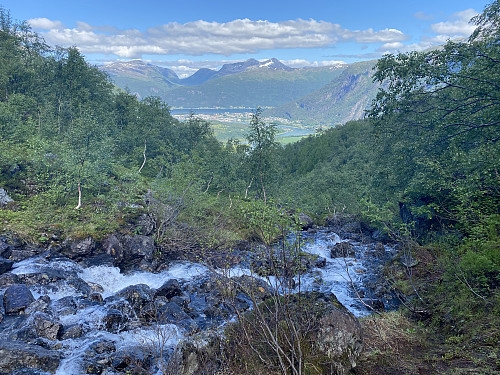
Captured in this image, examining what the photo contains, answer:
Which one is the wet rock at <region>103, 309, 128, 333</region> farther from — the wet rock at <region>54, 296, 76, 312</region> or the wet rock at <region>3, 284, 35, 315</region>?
the wet rock at <region>3, 284, 35, 315</region>

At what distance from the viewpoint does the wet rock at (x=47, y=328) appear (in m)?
13.6

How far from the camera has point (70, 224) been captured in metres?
25.5

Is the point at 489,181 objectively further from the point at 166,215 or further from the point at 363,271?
the point at 166,215

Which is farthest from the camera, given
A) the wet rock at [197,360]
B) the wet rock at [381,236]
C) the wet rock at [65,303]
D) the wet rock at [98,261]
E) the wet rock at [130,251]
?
the wet rock at [381,236]

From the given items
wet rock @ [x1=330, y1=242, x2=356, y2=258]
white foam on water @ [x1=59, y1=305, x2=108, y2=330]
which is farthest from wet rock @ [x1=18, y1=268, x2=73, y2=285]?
wet rock @ [x1=330, y1=242, x2=356, y2=258]

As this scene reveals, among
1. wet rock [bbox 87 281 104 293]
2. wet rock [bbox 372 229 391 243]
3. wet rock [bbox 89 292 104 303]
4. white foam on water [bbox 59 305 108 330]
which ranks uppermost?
white foam on water [bbox 59 305 108 330]

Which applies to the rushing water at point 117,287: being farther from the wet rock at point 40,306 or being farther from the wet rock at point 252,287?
the wet rock at point 252,287

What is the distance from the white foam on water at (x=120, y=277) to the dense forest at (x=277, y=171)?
3.16m

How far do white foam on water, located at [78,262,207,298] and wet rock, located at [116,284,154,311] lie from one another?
162cm

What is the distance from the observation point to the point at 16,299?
1579cm

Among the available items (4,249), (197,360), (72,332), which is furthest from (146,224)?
(197,360)

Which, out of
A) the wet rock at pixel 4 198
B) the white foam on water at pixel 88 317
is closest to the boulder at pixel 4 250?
the wet rock at pixel 4 198

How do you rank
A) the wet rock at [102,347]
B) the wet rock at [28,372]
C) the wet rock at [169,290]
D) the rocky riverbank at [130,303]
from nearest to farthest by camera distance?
the rocky riverbank at [130,303], the wet rock at [28,372], the wet rock at [102,347], the wet rock at [169,290]

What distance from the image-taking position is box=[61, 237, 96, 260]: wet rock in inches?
Answer: 911
